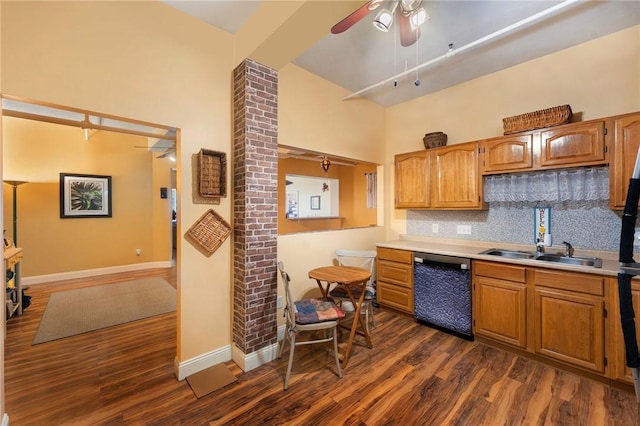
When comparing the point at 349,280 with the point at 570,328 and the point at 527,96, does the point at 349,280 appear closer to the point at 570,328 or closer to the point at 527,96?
the point at 570,328

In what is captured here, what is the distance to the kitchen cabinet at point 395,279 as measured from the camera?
332cm

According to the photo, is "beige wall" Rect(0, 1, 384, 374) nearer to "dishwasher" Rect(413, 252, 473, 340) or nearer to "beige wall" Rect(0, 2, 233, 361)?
"beige wall" Rect(0, 2, 233, 361)

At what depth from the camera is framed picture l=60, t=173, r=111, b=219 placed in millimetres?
5023

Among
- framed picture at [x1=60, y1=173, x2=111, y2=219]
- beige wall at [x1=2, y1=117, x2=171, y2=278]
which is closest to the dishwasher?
beige wall at [x1=2, y1=117, x2=171, y2=278]

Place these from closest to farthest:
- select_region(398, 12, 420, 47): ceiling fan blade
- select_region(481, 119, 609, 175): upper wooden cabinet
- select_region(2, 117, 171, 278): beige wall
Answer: select_region(398, 12, 420, 47): ceiling fan blade → select_region(481, 119, 609, 175): upper wooden cabinet → select_region(2, 117, 171, 278): beige wall

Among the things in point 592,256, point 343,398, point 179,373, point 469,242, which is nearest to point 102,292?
point 179,373

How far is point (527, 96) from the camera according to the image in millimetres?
2979

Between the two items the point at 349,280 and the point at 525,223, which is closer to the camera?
the point at 349,280

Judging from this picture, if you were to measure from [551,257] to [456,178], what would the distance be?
1.24 metres

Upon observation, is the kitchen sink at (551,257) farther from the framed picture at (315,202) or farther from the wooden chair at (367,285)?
the framed picture at (315,202)

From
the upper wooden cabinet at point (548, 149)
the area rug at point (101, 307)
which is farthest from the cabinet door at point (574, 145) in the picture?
the area rug at point (101, 307)

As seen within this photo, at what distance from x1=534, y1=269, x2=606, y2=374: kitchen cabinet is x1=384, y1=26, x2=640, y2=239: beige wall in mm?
1675

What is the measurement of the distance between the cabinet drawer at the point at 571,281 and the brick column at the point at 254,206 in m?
2.44

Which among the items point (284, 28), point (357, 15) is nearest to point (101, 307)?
point (284, 28)
